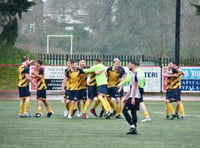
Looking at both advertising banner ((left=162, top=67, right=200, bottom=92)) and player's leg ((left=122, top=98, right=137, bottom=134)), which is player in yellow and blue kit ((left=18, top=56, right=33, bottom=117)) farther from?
advertising banner ((left=162, top=67, right=200, bottom=92))

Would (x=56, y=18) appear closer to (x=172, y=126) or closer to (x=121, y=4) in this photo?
(x=121, y=4)

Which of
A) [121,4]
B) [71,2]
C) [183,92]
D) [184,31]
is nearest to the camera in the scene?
[183,92]

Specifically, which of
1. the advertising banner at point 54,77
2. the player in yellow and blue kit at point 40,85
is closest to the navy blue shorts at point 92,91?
the player in yellow and blue kit at point 40,85

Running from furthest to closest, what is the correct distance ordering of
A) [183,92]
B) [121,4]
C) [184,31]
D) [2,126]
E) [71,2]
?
1. [71,2]
2. [121,4]
3. [184,31]
4. [183,92]
5. [2,126]

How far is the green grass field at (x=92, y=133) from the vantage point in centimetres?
1889

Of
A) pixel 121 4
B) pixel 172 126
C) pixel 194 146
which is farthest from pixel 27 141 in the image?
pixel 121 4

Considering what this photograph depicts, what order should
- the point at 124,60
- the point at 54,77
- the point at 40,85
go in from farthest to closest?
the point at 124,60 → the point at 54,77 → the point at 40,85

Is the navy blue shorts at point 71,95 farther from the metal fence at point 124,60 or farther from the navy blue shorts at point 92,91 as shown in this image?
the metal fence at point 124,60

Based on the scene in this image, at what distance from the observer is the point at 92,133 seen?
2155 cm

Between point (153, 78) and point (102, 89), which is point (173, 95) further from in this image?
point (153, 78)

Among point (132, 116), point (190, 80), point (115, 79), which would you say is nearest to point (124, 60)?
point (190, 80)

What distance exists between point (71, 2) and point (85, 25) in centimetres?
381

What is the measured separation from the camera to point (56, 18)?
83.8 metres

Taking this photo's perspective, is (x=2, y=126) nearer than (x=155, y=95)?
Yes
